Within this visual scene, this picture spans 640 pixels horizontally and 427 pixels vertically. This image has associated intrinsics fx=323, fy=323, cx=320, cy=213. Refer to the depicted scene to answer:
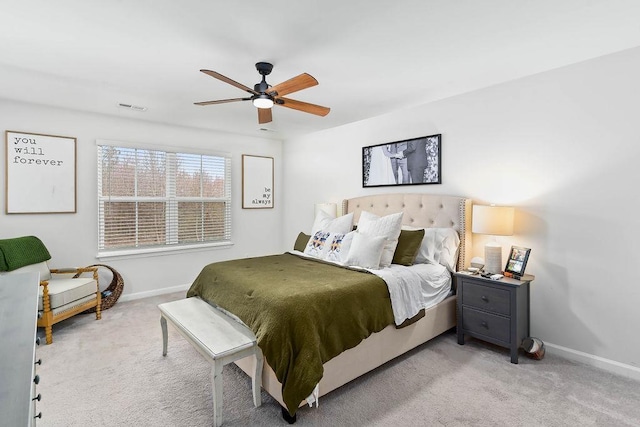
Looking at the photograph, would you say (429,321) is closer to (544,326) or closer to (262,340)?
(544,326)

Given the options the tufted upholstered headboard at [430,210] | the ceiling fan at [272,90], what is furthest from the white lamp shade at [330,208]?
the ceiling fan at [272,90]

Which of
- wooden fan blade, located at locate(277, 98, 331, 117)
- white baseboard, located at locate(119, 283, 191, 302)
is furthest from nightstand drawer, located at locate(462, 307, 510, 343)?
white baseboard, located at locate(119, 283, 191, 302)

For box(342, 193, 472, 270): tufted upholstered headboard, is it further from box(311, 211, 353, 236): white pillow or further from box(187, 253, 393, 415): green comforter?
box(187, 253, 393, 415): green comforter

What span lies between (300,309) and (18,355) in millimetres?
1341

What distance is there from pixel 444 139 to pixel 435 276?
1519 millimetres

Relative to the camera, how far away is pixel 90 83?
3.02 metres

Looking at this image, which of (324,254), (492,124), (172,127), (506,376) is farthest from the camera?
(172,127)

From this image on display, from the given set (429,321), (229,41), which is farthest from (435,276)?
(229,41)

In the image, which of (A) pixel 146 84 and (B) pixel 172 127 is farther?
(B) pixel 172 127

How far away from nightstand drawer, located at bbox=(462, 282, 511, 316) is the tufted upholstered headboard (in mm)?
403

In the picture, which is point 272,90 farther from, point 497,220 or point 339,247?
point 497,220

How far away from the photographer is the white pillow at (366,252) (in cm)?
292

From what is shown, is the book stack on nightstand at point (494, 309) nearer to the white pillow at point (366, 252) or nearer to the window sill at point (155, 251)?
the white pillow at point (366, 252)

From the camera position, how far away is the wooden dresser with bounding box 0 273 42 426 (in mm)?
697
